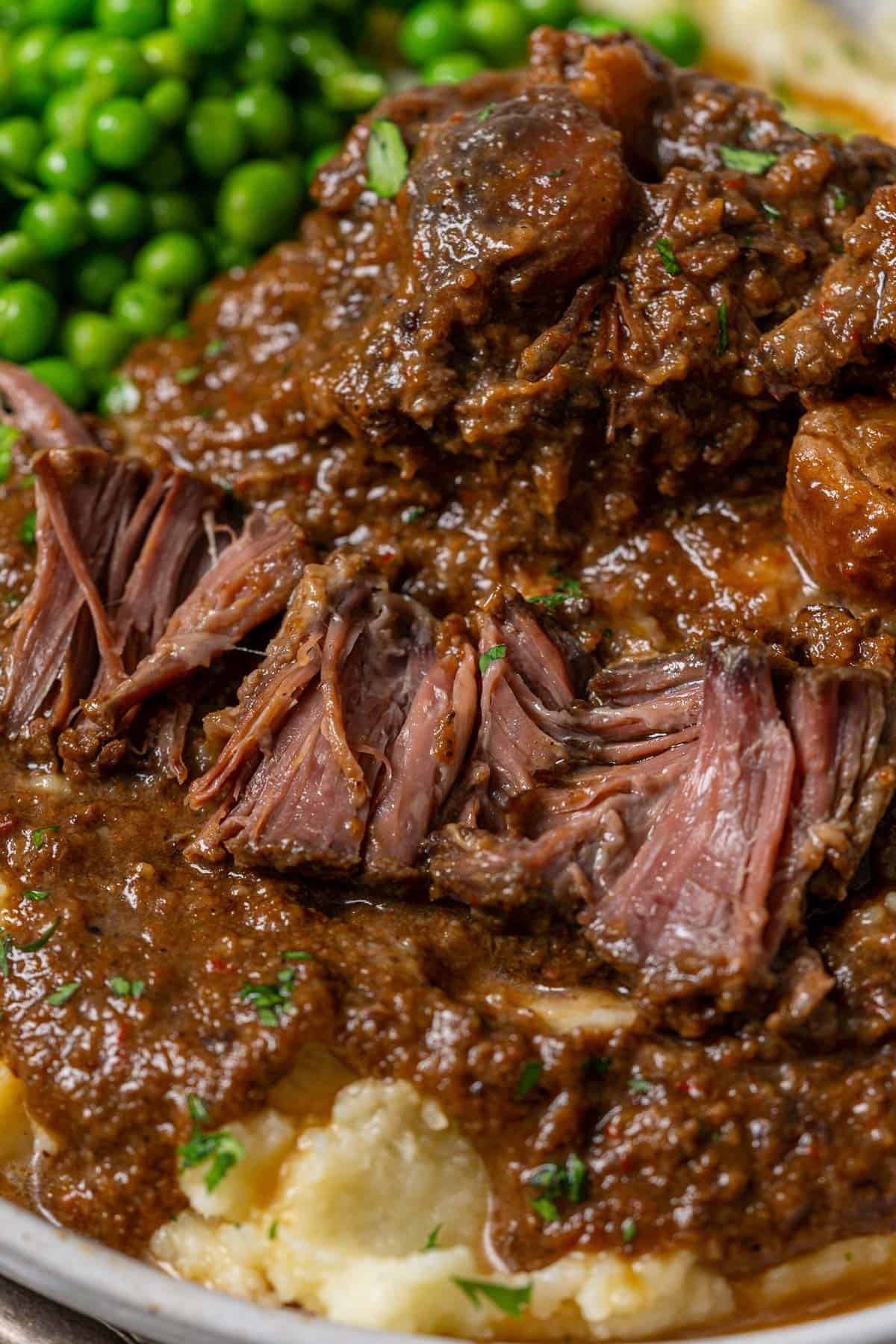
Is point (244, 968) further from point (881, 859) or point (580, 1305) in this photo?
point (881, 859)

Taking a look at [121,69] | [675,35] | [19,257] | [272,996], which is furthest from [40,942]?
[675,35]

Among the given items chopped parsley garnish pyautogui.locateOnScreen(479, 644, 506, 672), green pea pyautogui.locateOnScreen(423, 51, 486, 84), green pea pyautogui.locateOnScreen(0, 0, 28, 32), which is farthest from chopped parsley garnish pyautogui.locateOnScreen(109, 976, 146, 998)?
green pea pyautogui.locateOnScreen(0, 0, 28, 32)

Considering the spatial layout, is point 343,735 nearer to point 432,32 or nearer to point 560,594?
point 560,594

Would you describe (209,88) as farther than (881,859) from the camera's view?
Yes

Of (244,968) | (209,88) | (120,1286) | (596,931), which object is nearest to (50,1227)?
(120,1286)

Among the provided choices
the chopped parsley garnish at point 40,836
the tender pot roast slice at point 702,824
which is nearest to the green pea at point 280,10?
the tender pot roast slice at point 702,824

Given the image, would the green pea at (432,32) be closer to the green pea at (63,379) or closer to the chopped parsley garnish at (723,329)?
the green pea at (63,379)
